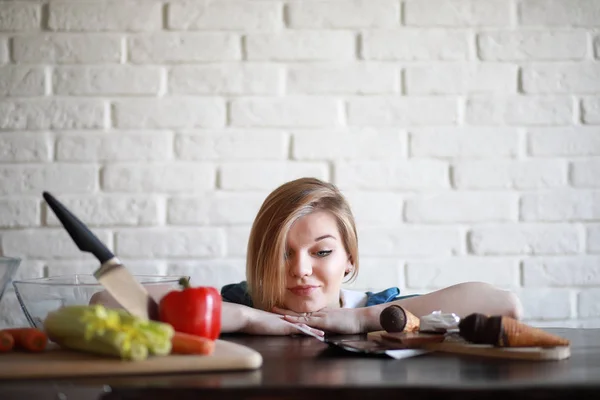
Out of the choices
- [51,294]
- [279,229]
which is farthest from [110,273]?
[279,229]

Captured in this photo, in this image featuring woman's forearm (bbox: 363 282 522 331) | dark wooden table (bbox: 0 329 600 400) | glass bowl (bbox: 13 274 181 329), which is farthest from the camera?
woman's forearm (bbox: 363 282 522 331)

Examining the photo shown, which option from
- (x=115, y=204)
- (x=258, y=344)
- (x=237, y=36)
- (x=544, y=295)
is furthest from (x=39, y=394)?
(x=544, y=295)

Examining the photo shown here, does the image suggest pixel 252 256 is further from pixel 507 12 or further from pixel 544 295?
pixel 507 12

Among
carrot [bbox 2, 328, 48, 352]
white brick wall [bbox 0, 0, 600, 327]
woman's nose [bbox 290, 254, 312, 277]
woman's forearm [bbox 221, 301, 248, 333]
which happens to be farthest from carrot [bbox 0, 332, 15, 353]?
white brick wall [bbox 0, 0, 600, 327]

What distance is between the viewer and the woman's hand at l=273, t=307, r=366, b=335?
1229 millimetres

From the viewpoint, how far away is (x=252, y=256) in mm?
1480

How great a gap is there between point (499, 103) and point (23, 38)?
1.26 m

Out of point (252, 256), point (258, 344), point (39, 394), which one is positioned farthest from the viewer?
point (252, 256)

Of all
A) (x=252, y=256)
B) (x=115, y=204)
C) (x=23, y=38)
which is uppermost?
(x=23, y=38)

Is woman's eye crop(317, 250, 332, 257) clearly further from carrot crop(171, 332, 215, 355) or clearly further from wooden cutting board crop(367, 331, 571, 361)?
carrot crop(171, 332, 215, 355)

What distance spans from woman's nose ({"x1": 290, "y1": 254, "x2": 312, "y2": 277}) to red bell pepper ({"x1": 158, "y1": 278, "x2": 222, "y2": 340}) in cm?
50

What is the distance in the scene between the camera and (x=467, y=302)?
4.39 ft

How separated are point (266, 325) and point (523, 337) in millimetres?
478

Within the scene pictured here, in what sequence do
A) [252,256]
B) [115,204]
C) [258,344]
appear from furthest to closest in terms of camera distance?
1. [115,204]
2. [252,256]
3. [258,344]
